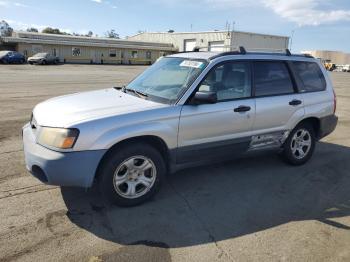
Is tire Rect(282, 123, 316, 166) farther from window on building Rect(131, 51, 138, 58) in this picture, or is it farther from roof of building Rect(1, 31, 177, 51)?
window on building Rect(131, 51, 138, 58)

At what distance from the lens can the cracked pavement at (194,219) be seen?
3461 millimetres

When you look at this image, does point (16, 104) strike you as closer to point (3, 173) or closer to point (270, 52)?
point (3, 173)

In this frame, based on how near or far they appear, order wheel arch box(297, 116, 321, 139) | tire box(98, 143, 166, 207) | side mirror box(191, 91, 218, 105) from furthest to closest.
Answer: wheel arch box(297, 116, 321, 139) < side mirror box(191, 91, 218, 105) < tire box(98, 143, 166, 207)

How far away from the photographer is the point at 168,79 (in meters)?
4.99

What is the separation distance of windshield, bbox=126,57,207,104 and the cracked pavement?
1.28 m

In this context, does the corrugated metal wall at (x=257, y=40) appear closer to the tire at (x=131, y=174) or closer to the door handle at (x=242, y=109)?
the door handle at (x=242, y=109)

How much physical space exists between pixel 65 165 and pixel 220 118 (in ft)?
6.75

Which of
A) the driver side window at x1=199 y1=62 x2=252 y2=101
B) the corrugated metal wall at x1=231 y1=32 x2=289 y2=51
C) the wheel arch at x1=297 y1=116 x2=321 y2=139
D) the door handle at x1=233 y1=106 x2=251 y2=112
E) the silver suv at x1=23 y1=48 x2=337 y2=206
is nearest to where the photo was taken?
the silver suv at x1=23 y1=48 x2=337 y2=206

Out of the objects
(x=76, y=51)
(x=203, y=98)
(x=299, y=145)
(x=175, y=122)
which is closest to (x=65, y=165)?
(x=175, y=122)

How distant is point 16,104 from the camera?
11.3m

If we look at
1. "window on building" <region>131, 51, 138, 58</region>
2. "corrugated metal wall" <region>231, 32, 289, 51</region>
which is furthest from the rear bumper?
"window on building" <region>131, 51, 138, 58</region>

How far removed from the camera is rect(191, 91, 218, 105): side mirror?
173 inches

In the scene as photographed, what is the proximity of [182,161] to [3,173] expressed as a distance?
2595 mm

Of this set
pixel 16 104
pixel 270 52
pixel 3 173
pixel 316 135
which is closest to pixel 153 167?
pixel 3 173
